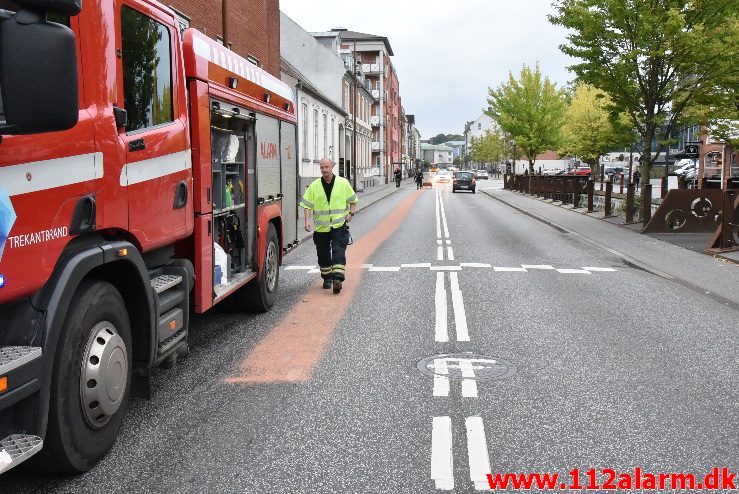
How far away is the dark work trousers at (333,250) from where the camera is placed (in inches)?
381

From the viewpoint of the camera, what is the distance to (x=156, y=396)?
17.1 ft

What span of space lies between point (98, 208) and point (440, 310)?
5200mm

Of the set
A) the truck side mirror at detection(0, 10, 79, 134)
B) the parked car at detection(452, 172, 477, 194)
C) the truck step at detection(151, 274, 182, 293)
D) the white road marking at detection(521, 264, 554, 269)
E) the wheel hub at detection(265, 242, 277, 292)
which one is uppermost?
Result: the truck side mirror at detection(0, 10, 79, 134)

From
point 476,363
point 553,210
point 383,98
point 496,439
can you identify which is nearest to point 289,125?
point 476,363

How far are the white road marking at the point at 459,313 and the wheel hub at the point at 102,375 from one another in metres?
3.69

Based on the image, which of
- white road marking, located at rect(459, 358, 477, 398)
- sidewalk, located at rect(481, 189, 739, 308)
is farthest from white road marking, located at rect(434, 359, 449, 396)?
sidewalk, located at rect(481, 189, 739, 308)

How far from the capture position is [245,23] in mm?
23062

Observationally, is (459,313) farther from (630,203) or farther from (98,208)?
(630,203)

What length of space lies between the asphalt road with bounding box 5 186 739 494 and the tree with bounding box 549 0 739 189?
11.4m

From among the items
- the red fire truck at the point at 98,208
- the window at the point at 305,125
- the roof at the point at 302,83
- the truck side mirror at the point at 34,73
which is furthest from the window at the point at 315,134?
the truck side mirror at the point at 34,73

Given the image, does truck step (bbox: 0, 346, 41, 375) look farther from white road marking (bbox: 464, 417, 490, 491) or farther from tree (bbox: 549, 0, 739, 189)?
tree (bbox: 549, 0, 739, 189)

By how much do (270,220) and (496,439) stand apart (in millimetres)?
4919

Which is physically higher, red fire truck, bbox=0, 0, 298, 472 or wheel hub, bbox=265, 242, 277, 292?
red fire truck, bbox=0, 0, 298, 472

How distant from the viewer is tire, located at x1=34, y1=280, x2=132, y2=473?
3.57m
